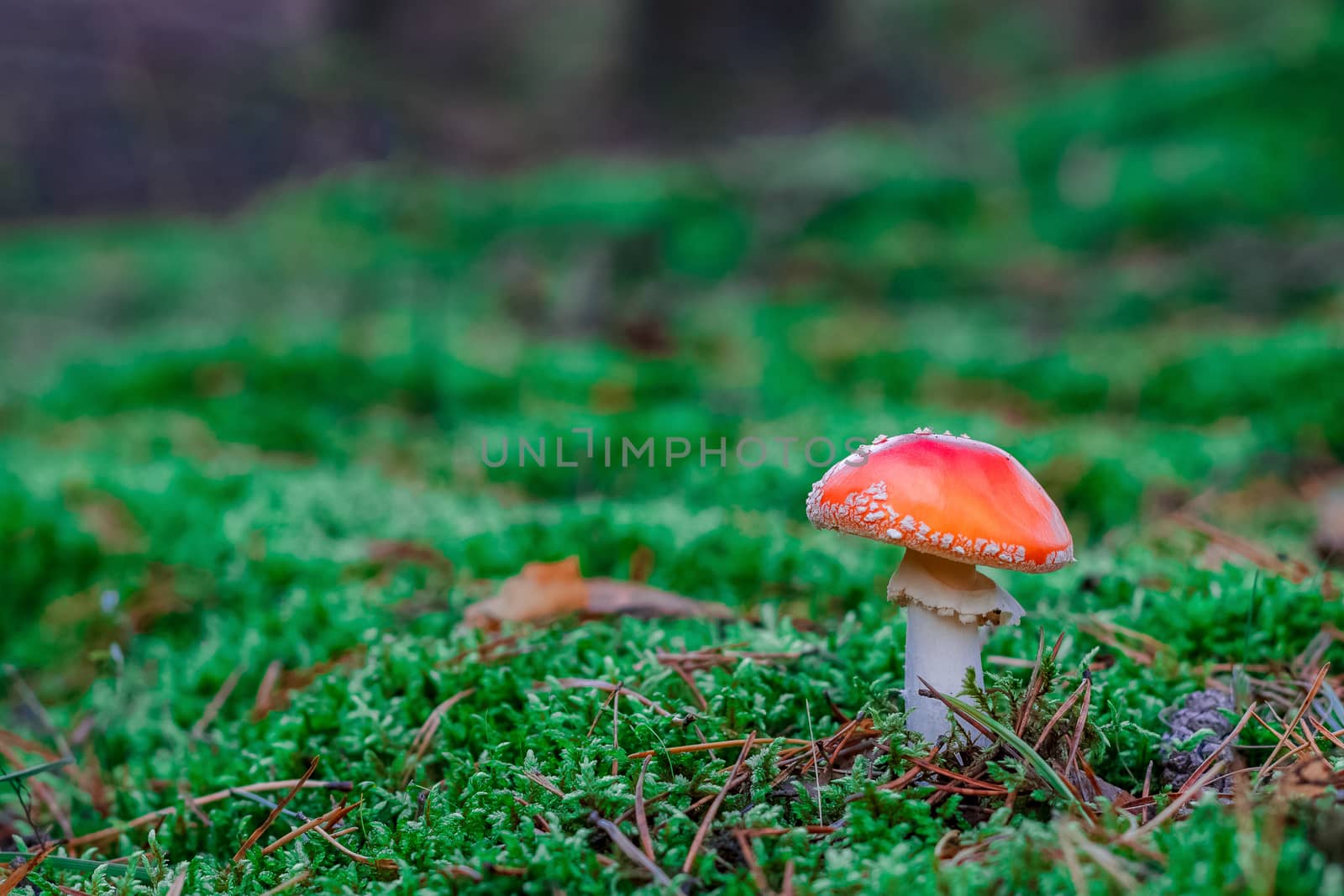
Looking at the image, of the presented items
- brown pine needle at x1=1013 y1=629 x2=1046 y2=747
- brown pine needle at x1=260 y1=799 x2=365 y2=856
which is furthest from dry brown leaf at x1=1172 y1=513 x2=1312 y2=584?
brown pine needle at x1=260 y1=799 x2=365 y2=856

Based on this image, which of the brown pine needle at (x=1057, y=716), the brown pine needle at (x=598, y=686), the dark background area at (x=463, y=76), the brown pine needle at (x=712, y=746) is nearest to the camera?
the brown pine needle at (x=1057, y=716)

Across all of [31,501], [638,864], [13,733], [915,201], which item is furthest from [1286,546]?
[915,201]

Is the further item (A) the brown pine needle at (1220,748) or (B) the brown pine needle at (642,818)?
(A) the brown pine needle at (1220,748)

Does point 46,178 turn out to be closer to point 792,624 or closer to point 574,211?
point 574,211

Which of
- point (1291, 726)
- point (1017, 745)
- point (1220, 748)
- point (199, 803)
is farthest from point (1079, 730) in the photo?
point (199, 803)

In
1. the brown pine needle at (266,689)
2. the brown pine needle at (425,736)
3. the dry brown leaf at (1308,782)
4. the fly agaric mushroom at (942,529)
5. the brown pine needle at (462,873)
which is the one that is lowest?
the brown pine needle at (266,689)

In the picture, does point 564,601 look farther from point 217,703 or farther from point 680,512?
point 680,512

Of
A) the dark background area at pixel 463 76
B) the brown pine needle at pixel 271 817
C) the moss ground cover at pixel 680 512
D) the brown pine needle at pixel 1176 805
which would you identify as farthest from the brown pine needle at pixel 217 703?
the dark background area at pixel 463 76

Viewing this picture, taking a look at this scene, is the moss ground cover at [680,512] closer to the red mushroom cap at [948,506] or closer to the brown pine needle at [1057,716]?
the brown pine needle at [1057,716]
